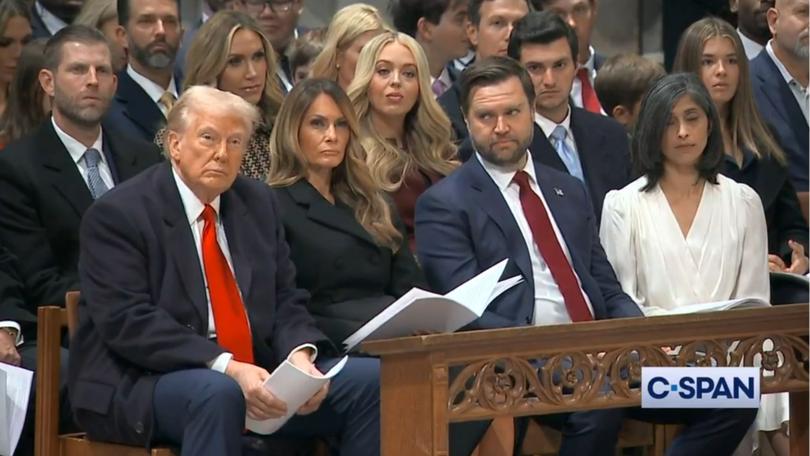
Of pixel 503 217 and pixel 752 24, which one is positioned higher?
pixel 752 24

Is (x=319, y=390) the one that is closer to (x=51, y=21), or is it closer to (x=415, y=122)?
(x=415, y=122)

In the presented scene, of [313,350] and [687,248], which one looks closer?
[313,350]

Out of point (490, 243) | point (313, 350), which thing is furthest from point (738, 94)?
point (313, 350)

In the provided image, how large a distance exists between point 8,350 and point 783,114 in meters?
3.46

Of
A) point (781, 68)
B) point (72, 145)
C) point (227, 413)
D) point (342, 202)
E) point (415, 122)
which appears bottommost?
point (227, 413)

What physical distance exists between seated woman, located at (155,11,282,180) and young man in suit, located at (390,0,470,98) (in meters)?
1.36

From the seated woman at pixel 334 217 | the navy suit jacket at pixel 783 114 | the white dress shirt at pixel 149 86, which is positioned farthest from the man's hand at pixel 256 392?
the navy suit jacket at pixel 783 114

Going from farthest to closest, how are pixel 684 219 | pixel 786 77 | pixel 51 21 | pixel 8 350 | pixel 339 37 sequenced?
pixel 51 21
pixel 786 77
pixel 339 37
pixel 684 219
pixel 8 350

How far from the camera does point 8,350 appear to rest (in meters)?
5.69

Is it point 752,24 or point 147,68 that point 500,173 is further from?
point 752,24

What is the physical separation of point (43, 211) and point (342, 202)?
99 cm

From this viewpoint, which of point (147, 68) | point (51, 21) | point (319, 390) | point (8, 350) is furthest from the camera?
point (51, 21)

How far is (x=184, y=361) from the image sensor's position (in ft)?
16.9

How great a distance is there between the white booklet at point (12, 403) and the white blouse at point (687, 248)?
2.06m
